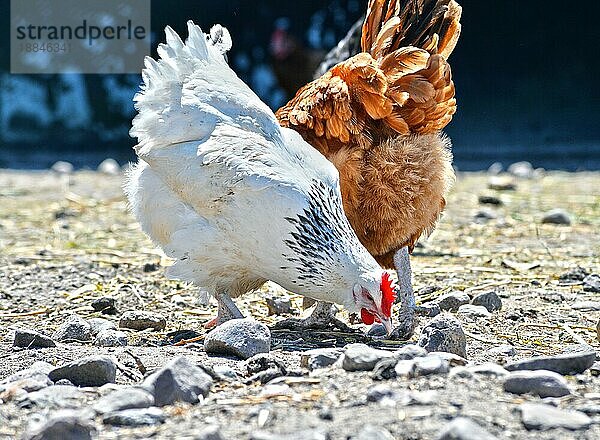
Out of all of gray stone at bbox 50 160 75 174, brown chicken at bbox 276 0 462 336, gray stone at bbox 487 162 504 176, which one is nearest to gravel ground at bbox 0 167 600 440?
brown chicken at bbox 276 0 462 336

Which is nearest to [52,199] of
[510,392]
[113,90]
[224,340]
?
[113,90]

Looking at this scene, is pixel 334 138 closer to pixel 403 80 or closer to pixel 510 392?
pixel 403 80

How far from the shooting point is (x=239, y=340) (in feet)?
10.6

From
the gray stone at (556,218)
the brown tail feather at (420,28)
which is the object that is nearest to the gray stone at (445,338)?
the brown tail feather at (420,28)

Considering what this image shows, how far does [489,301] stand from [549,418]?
76.7 inches

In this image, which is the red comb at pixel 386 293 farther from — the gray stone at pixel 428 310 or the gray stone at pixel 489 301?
the gray stone at pixel 489 301

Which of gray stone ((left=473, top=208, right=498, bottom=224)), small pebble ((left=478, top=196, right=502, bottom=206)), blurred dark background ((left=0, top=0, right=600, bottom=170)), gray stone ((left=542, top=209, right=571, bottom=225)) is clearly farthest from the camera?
blurred dark background ((left=0, top=0, right=600, bottom=170))

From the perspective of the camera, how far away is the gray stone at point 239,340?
3203mm

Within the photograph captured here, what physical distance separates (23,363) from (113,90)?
7.68m

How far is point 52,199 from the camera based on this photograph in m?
8.09

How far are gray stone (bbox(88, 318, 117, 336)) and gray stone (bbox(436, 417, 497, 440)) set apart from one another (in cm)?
189

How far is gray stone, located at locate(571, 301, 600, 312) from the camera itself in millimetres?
4113

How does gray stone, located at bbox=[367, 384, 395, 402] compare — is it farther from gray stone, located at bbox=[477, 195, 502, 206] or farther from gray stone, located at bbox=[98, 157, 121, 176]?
gray stone, located at bbox=[98, 157, 121, 176]

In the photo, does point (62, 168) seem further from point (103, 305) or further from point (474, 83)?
point (103, 305)
